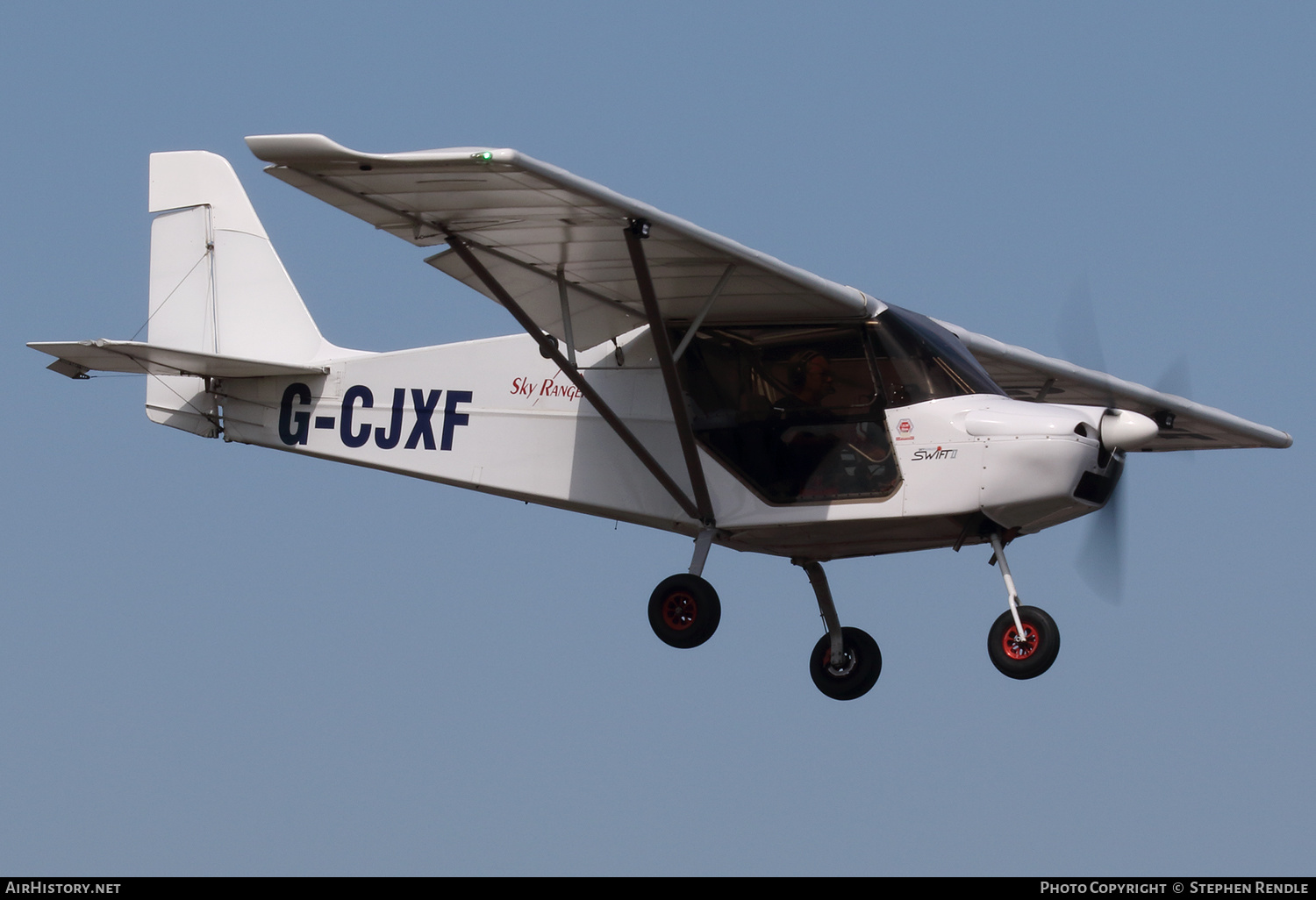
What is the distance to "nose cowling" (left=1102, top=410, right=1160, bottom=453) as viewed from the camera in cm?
1452

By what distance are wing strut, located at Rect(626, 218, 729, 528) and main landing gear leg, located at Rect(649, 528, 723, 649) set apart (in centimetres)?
59

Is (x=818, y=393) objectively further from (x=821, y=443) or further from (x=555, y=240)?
(x=555, y=240)

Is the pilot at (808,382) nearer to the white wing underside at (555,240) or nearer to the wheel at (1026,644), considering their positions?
the white wing underside at (555,240)

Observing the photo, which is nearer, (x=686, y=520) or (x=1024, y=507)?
(x=1024, y=507)

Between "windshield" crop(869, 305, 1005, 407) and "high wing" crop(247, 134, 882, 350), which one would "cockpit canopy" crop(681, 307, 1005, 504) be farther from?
"high wing" crop(247, 134, 882, 350)

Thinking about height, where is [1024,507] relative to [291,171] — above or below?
below

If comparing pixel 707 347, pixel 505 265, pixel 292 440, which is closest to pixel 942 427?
pixel 707 347

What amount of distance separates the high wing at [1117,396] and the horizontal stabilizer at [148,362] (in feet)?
19.6

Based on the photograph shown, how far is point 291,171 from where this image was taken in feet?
42.1

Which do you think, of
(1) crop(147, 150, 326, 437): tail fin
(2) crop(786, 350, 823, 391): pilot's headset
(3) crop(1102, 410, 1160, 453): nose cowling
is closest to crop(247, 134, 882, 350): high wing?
(2) crop(786, 350, 823, 391): pilot's headset

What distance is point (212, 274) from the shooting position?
61.5 feet

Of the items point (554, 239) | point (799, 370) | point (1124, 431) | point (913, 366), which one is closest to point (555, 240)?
point (554, 239)

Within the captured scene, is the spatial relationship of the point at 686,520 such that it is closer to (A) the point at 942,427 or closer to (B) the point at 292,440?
(A) the point at 942,427

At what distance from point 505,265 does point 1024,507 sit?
4.30 m
